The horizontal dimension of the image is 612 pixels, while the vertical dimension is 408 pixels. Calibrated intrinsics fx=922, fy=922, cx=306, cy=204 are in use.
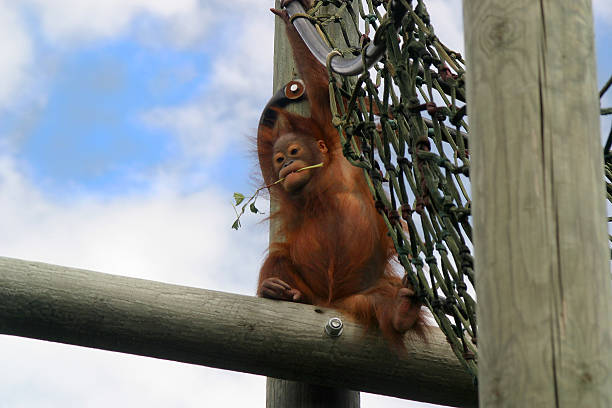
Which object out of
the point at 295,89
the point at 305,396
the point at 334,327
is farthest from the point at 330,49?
the point at 305,396

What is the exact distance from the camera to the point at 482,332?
56.8 inches

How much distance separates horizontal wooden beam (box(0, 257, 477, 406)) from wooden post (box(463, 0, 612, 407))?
4.41 feet

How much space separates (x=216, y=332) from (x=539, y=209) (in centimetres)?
148

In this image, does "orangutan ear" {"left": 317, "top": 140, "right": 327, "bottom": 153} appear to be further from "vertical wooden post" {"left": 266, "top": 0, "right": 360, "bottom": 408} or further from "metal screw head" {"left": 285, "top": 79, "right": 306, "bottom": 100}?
"vertical wooden post" {"left": 266, "top": 0, "right": 360, "bottom": 408}

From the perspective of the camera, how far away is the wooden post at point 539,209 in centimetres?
136

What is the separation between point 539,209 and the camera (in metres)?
1.41

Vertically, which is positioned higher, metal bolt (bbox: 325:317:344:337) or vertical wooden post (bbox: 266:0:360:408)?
metal bolt (bbox: 325:317:344:337)

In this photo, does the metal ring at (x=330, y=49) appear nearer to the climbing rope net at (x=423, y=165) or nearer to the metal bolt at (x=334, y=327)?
the climbing rope net at (x=423, y=165)

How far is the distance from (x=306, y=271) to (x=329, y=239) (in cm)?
14

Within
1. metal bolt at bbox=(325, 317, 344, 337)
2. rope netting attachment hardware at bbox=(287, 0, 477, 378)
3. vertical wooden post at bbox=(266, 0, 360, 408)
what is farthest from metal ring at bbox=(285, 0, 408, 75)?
vertical wooden post at bbox=(266, 0, 360, 408)

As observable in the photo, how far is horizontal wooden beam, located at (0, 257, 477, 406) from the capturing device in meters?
2.62

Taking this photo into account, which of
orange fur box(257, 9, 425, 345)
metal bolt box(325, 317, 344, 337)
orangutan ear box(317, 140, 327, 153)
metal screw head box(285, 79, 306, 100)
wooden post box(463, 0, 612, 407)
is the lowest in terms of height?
wooden post box(463, 0, 612, 407)

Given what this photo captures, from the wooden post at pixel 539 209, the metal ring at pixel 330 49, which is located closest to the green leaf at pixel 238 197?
the metal ring at pixel 330 49

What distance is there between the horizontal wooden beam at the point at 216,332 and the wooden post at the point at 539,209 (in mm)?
1345
